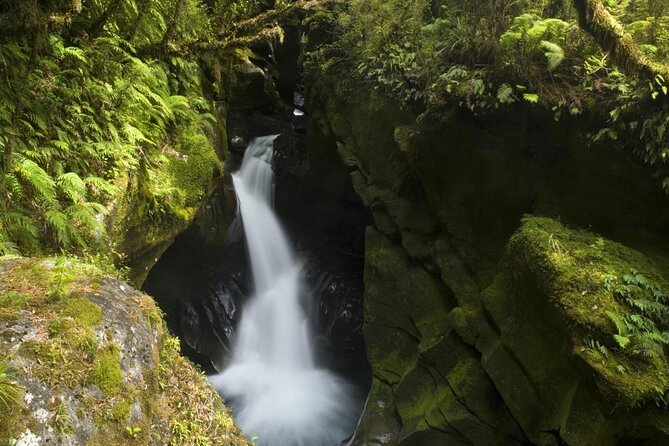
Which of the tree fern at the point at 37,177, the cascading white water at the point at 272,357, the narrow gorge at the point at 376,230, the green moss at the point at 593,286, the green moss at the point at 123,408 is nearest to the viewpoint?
the green moss at the point at 123,408

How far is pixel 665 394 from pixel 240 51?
1402 centimetres

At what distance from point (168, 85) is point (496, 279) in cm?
774

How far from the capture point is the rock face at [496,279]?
16.3 feet

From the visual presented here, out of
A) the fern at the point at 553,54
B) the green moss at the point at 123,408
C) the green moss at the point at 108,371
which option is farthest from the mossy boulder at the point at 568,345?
the green moss at the point at 108,371

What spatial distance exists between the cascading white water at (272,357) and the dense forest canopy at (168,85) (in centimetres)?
461

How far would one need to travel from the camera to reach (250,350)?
1178 cm

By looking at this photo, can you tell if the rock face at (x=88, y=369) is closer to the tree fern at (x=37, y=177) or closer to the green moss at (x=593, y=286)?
the tree fern at (x=37, y=177)

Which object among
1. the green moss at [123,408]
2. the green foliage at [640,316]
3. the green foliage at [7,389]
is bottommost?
the green moss at [123,408]

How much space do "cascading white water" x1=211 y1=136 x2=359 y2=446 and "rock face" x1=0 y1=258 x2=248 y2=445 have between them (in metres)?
5.87

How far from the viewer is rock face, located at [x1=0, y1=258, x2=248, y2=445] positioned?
106 inches

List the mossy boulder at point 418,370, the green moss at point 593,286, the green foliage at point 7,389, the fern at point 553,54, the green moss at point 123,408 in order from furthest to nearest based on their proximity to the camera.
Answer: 1. the mossy boulder at point 418,370
2. the fern at point 553,54
3. the green moss at point 593,286
4. the green moss at point 123,408
5. the green foliage at point 7,389

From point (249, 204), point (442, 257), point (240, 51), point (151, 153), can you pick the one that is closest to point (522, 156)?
point (442, 257)

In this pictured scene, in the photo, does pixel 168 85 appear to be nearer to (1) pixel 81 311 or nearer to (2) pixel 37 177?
(2) pixel 37 177

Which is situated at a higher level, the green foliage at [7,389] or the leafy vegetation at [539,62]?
the leafy vegetation at [539,62]
